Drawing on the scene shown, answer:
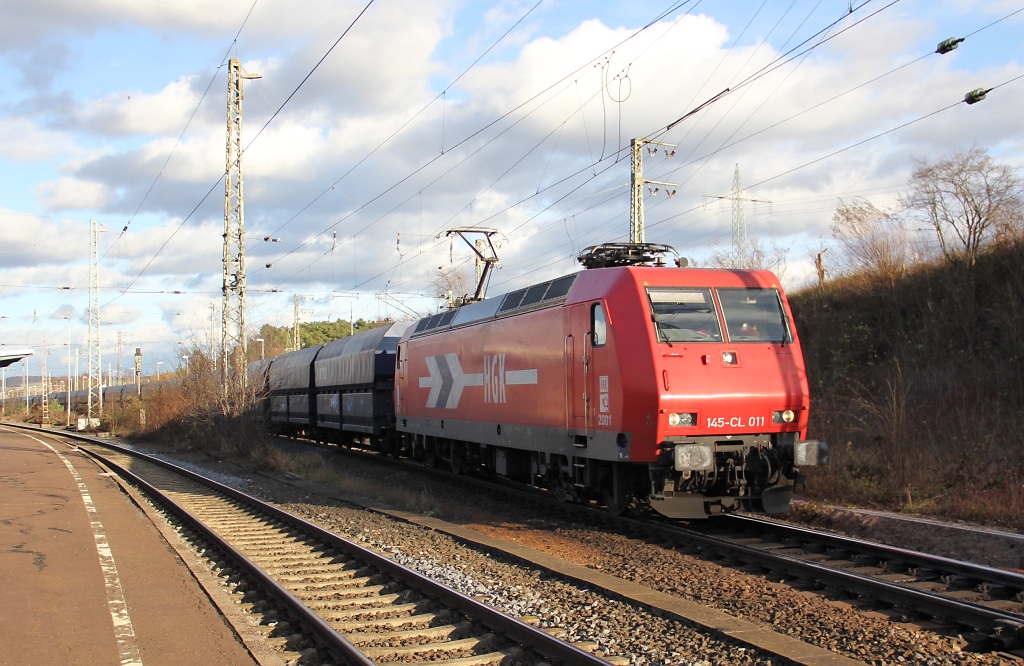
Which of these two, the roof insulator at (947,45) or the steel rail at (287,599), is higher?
the roof insulator at (947,45)

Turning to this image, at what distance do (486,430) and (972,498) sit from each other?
7.38 m

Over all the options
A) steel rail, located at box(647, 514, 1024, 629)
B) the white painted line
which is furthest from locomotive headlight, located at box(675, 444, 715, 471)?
the white painted line

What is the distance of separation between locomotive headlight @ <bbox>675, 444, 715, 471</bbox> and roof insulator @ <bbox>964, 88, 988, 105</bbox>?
206 inches

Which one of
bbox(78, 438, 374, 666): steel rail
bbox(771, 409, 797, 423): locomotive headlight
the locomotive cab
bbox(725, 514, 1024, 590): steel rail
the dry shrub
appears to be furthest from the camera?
the dry shrub

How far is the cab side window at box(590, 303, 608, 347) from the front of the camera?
1065cm

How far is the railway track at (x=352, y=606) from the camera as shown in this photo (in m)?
5.98

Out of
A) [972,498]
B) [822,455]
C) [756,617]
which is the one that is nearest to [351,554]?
[756,617]

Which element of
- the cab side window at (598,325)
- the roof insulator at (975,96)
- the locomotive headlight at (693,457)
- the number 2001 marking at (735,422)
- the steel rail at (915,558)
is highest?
the roof insulator at (975,96)

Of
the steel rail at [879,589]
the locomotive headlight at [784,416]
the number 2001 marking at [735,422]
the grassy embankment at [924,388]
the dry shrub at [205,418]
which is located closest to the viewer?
the steel rail at [879,589]

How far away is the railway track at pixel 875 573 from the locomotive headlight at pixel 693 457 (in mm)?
878

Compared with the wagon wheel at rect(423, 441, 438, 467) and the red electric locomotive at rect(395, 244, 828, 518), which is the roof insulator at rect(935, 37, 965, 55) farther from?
the wagon wheel at rect(423, 441, 438, 467)

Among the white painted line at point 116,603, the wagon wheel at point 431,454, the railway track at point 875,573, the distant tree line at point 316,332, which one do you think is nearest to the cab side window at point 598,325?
the railway track at point 875,573

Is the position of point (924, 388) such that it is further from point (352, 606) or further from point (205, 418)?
point (205, 418)

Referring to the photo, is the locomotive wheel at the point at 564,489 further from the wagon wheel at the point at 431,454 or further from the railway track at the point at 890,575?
the wagon wheel at the point at 431,454
